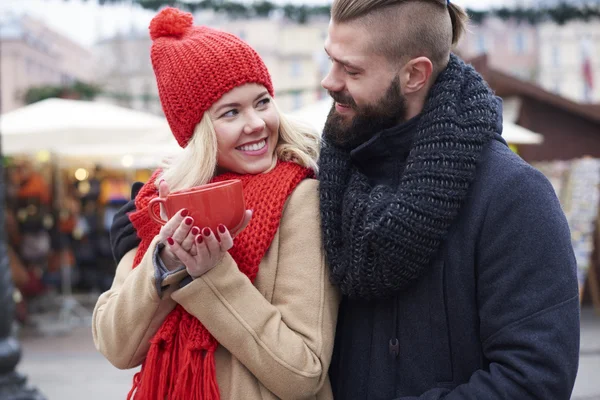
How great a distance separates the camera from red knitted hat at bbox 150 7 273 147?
2062 millimetres

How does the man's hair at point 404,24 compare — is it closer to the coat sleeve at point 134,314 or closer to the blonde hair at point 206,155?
the blonde hair at point 206,155

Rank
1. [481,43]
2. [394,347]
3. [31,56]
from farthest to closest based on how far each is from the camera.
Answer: [481,43] < [31,56] < [394,347]

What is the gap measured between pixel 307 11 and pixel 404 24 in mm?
5686

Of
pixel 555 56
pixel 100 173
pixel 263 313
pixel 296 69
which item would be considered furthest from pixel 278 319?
pixel 555 56

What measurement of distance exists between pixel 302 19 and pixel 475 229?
6.05 meters

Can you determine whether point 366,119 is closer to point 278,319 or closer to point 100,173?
point 278,319

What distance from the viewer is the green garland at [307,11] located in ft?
21.9

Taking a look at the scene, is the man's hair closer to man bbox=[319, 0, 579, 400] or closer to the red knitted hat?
man bbox=[319, 0, 579, 400]

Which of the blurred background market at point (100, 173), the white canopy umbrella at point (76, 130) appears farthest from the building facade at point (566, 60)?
the white canopy umbrella at point (76, 130)

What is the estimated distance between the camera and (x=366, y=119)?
1.88 meters

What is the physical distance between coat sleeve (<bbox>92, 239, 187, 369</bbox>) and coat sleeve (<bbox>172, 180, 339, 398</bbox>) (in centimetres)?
8

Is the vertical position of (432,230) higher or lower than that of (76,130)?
higher

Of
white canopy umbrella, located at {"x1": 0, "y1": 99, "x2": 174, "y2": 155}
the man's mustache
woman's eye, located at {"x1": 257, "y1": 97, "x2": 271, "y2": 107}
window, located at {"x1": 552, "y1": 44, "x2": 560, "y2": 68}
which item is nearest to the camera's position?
the man's mustache

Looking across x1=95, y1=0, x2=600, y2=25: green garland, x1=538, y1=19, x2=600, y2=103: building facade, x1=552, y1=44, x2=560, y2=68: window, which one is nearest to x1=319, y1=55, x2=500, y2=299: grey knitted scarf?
x1=95, y1=0, x2=600, y2=25: green garland
